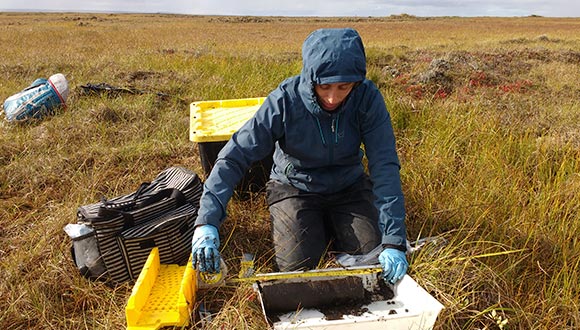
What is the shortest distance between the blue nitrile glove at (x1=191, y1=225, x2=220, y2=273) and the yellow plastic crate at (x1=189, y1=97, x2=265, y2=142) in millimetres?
914

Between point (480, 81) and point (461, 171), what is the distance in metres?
4.56

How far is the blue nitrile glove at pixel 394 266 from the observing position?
173cm

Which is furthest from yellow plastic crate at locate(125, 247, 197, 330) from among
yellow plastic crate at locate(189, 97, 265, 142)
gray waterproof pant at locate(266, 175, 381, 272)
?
yellow plastic crate at locate(189, 97, 265, 142)

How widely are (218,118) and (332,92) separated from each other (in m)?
1.22

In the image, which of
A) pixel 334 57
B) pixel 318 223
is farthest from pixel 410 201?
pixel 334 57

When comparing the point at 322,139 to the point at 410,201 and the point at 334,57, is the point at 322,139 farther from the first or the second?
the point at 410,201

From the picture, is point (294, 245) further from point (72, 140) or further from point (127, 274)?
point (72, 140)

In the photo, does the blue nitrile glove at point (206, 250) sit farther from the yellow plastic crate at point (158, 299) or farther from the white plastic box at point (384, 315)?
the white plastic box at point (384, 315)

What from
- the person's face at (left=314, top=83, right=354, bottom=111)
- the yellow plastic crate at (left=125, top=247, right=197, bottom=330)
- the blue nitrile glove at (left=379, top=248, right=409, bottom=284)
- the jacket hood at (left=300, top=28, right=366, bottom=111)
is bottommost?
the yellow plastic crate at (left=125, top=247, right=197, bottom=330)

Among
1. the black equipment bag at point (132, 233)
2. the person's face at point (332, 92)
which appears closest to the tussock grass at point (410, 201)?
the black equipment bag at point (132, 233)

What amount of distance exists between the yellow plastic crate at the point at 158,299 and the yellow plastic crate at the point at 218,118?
821mm

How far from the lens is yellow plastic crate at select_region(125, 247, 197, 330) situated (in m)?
1.62

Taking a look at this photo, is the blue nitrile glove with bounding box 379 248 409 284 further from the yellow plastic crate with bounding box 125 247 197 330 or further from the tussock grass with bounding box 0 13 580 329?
the yellow plastic crate with bounding box 125 247 197 330

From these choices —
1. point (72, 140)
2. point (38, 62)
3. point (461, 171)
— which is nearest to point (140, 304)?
point (461, 171)
